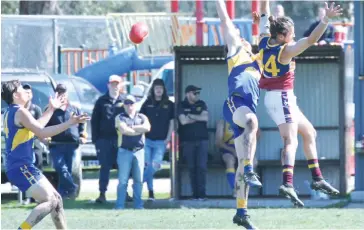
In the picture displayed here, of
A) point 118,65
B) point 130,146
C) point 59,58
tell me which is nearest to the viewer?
point 130,146

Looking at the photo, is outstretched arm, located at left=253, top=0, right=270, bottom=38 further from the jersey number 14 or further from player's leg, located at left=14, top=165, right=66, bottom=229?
player's leg, located at left=14, top=165, right=66, bottom=229

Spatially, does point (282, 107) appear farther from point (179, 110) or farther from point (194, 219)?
point (179, 110)

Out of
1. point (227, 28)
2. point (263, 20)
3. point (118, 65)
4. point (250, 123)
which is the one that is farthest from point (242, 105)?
point (118, 65)

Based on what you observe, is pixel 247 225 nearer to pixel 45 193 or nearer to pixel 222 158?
pixel 45 193

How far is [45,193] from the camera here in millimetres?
13719

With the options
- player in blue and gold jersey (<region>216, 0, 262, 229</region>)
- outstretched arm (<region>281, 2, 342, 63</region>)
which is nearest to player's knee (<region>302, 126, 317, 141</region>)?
player in blue and gold jersey (<region>216, 0, 262, 229</region>)

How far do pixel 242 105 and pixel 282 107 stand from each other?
24.8 inches

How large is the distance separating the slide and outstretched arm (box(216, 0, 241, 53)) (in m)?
14.1

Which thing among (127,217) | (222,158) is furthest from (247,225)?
(222,158)

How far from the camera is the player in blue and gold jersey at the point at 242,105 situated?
14523 mm

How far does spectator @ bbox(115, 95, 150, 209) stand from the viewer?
19.9m

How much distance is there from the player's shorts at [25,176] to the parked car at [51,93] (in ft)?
17.4

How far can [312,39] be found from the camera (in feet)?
44.5

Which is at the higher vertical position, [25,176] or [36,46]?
[36,46]
